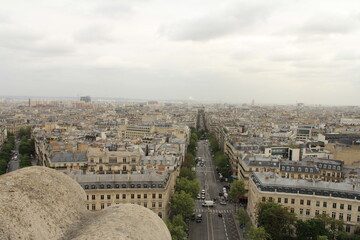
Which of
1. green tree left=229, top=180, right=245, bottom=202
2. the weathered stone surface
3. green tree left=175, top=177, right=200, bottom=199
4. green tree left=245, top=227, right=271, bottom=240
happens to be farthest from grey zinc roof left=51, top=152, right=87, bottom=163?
the weathered stone surface

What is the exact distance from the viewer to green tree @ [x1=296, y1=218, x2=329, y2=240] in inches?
1455

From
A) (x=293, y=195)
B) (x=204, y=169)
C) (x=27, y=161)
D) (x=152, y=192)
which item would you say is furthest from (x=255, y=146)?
(x=27, y=161)

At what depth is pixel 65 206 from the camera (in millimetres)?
12883

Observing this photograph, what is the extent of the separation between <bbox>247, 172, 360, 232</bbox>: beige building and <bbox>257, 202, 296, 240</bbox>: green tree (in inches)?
173

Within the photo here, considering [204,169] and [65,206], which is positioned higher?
[65,206]

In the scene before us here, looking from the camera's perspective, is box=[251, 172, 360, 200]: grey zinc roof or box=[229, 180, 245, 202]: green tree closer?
box=[251, 172, 360, 200]: grey zinc roof

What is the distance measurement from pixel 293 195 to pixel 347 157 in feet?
86.2

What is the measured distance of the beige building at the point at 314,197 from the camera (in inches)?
1604

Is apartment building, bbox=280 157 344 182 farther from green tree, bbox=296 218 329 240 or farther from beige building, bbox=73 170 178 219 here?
beige building, bbox=73 170 178 219

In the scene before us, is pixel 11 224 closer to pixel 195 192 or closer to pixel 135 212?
pixel 135 212

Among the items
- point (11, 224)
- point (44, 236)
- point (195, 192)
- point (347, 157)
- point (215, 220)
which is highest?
point (11, 224)

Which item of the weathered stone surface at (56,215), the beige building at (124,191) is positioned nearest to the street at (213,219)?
the beige building at (124,191)

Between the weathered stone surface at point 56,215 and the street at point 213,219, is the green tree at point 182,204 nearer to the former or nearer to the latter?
the street at point 213,219

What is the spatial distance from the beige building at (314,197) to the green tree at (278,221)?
4.40m
